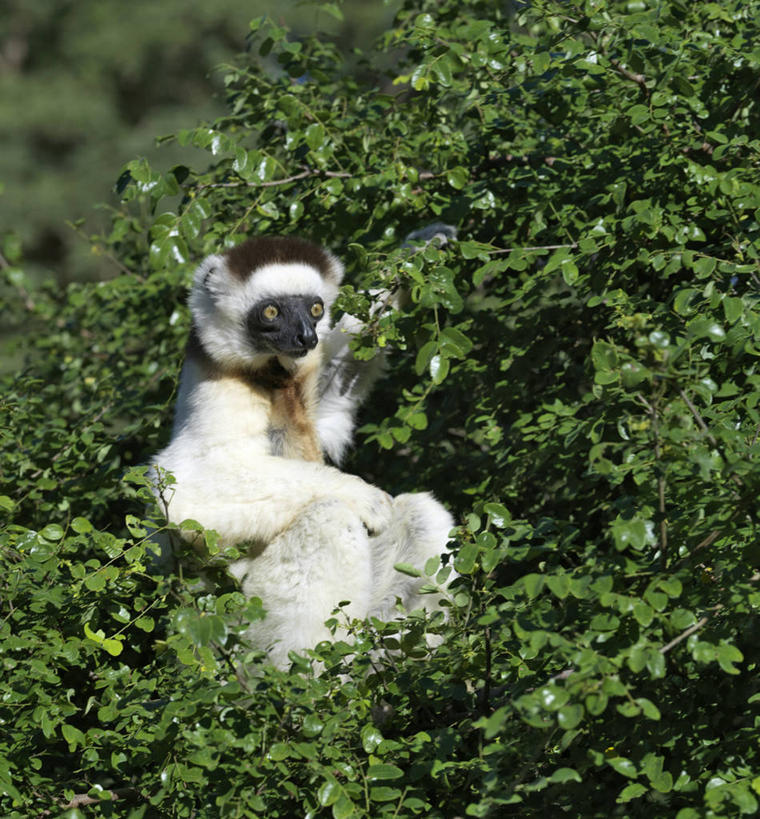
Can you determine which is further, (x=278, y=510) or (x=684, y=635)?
(x=278, y=510)

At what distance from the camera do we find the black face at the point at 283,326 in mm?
4516

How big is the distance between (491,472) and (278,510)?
131cm

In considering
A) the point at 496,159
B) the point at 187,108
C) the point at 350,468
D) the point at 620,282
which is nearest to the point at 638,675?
the point at 620,282

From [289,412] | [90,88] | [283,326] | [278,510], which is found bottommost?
[278,510]

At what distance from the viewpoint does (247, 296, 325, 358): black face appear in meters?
4.52

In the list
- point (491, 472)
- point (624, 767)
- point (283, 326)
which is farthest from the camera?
point (491, 472)

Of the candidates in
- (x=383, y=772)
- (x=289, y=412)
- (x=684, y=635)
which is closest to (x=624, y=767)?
(x=684, y=635)

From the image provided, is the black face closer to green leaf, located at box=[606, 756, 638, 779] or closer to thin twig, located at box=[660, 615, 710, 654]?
thin twig, located at box=[660, 615, 710, 654]

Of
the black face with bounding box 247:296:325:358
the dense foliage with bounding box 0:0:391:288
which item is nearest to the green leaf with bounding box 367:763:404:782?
the black face with bounding box 247:296:325:358

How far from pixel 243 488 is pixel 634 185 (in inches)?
76.1

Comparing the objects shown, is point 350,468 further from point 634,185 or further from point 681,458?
point 681,458

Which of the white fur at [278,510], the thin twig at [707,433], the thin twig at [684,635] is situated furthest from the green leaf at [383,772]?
the white fur at [278,510]

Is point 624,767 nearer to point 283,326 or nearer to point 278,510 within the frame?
point 278,510

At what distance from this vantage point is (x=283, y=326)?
15.0ft
